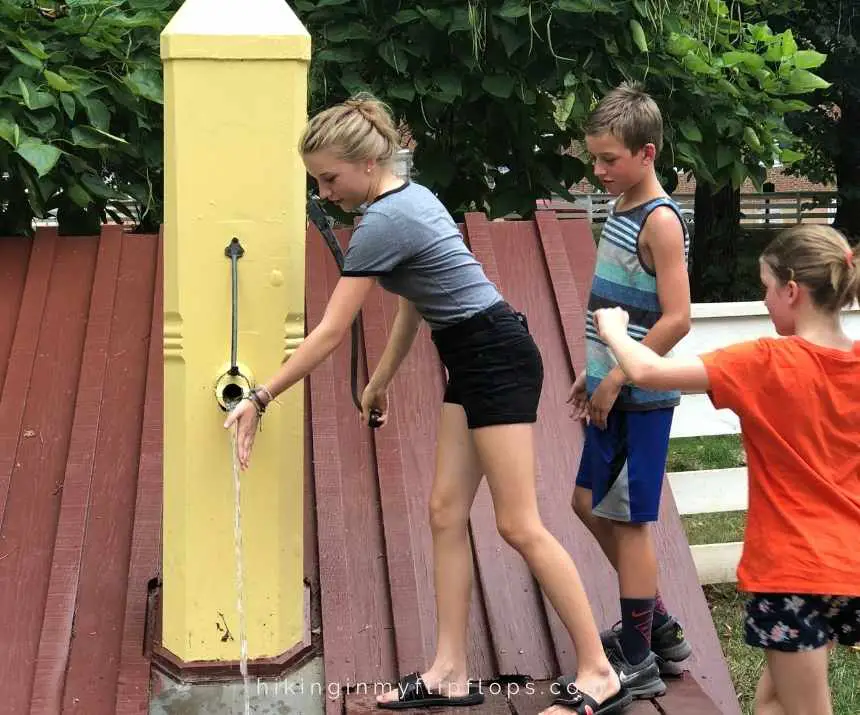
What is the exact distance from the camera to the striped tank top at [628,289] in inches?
133

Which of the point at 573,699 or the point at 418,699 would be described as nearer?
the point at 573,699

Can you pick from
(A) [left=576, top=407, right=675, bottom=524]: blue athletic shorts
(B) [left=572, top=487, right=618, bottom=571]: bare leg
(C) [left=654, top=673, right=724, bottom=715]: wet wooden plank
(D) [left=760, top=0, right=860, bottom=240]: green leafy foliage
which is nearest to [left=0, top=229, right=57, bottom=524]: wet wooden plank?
(B) [left=572, top=487, right=618, bottom=571]: bare leg

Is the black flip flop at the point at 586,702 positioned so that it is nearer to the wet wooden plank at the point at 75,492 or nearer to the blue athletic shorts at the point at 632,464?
the blue athletic shorts at the point at 632,464

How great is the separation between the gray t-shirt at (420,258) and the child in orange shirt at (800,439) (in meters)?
0.49

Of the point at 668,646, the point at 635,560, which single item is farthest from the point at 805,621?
the point at 668,646

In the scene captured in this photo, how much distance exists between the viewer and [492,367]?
3.27 m

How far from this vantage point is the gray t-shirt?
3143 millimetres

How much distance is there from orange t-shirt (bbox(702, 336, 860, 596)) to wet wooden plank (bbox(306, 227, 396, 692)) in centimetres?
130

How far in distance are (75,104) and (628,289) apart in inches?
99.5

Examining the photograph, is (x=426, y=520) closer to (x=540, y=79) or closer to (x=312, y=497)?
(x=312, y=497)

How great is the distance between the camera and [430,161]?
18.8 ft

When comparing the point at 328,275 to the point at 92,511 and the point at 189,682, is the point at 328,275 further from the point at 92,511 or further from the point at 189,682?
the point at 189,682

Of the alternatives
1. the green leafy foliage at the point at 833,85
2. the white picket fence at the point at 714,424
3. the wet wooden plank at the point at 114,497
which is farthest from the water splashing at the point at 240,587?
the green leafy foliage at the point at 833,85

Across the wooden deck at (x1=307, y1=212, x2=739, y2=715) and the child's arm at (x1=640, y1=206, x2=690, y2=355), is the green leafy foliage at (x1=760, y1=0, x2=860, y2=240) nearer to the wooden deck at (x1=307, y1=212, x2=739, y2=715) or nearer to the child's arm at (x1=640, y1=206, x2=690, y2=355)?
the wooden deck at (x1=307, y1=212, x2=739, y2=715)
